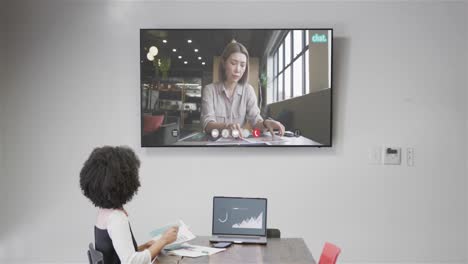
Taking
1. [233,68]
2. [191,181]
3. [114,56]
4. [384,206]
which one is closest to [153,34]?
[114,56]

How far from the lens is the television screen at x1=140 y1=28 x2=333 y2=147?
4.89 metres

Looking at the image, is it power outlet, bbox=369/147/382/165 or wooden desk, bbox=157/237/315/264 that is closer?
wooden desk, bbox=157/237/315/264

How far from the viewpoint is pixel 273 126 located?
4949 mm

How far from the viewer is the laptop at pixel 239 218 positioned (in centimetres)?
346

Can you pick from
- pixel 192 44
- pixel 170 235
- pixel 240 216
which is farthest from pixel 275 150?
pixel 170 235

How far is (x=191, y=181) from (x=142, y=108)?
0.80 meters

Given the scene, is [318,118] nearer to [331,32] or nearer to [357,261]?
[331,32]

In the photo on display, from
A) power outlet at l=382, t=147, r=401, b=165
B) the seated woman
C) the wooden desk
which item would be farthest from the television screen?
the seated woman

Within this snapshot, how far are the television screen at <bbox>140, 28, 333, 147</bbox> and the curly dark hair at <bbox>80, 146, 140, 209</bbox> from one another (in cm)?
226

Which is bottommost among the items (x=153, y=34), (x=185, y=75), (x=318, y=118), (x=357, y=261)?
(x=357, y=261)

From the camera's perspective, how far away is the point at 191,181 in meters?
5.06

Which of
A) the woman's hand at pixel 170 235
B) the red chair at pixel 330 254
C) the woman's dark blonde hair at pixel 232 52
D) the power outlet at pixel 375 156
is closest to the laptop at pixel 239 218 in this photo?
the red chair at pixel 330 254

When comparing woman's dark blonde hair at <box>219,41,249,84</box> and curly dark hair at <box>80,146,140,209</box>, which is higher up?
woman's dark blonde hair at <box>219,41,249,84</box>

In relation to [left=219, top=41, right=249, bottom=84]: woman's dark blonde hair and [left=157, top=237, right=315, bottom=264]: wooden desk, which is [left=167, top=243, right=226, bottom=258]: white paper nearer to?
[left=157, top=237, right=315, bottom=264]: wooden desk
